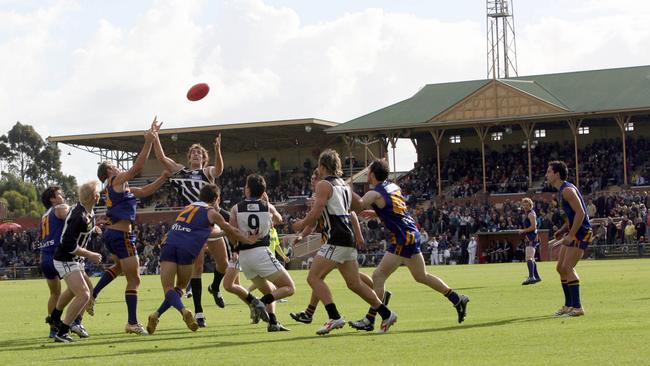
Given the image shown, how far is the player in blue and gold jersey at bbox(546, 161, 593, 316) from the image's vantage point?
1650 centimetres

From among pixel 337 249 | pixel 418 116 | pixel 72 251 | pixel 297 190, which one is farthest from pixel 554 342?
pixel 297 190

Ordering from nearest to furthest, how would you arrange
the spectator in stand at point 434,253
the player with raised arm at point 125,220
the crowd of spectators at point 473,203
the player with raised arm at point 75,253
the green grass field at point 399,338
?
the green grass field at point 399,338
the player with raised arm at point 75,253
the player with raised arm at point 125,220
the crowd of spectators at point 473,203
the spectator in stand at point 434,253

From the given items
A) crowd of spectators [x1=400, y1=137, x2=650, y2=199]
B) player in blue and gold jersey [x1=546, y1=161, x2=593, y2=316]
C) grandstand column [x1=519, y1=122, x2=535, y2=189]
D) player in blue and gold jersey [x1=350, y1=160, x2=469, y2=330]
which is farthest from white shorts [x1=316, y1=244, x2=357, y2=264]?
grandstand column [x1=519, y1=122, x2=535, y2=189]

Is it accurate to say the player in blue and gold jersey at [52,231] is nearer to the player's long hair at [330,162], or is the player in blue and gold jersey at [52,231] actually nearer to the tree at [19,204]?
the player's long hair at [330,162]

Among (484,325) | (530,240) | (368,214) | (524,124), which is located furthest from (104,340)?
(524,124)

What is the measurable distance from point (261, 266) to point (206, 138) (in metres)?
63.7

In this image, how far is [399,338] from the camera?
13.8 m

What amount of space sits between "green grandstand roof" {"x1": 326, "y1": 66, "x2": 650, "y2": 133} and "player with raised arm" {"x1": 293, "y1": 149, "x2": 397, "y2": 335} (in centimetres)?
4665

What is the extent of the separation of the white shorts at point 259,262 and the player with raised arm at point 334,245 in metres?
0.74

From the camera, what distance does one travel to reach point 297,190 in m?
71.8

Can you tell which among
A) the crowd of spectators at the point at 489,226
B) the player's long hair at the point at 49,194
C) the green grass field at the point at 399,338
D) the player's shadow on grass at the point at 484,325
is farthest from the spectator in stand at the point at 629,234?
the player's long hair at the point at 49,194

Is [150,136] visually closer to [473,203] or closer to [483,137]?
[473,203]

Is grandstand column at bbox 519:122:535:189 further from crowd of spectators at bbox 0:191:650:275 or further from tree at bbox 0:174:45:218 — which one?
tree at bbox 0:174:45:218

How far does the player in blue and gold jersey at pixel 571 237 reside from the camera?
1650cm
